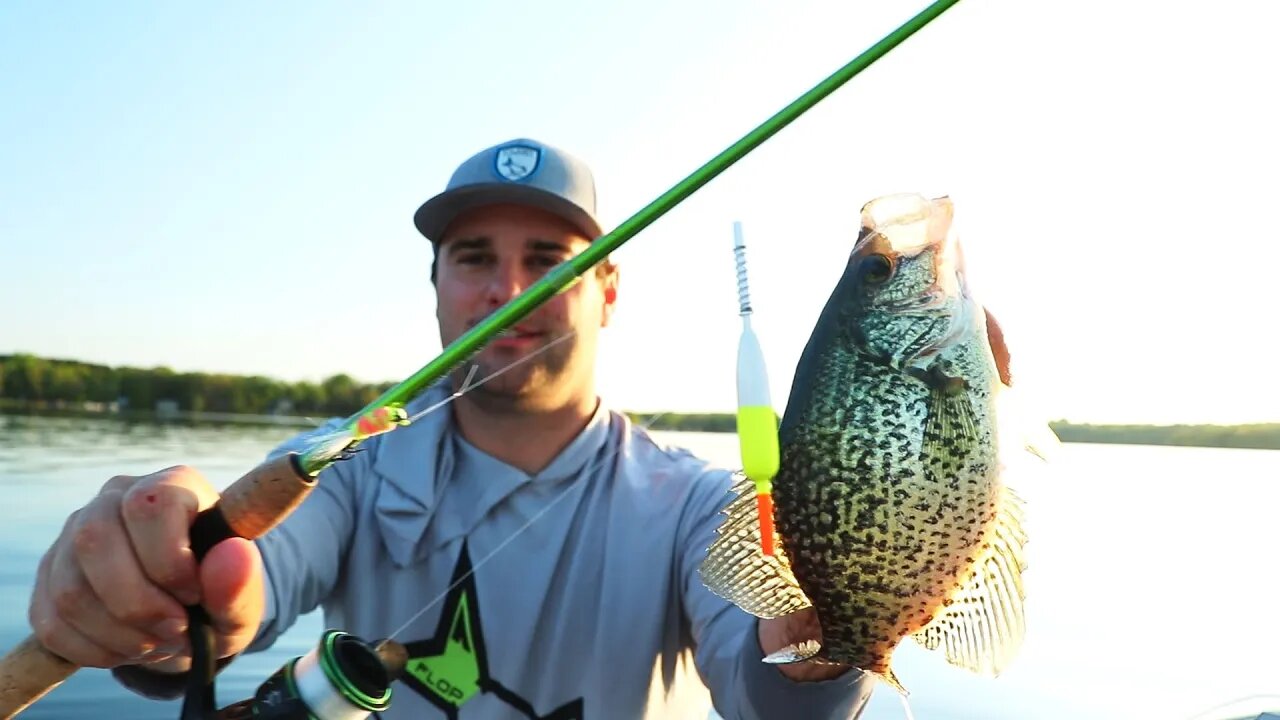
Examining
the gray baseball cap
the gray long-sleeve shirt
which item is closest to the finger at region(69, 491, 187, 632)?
the gray long-sleeve shirt

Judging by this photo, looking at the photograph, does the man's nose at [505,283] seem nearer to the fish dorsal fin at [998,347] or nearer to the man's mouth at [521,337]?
the man's mouth at [521,337]

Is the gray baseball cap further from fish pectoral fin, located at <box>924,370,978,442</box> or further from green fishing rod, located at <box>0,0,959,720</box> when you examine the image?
fish pectoral fin, located at <box>924,370,978,442</box>

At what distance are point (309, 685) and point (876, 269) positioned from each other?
1.21m

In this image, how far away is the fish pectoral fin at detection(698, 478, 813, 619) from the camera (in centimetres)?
162

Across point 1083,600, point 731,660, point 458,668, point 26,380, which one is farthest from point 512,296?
point 26,380

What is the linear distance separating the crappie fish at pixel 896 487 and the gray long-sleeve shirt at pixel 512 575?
3.73 feet

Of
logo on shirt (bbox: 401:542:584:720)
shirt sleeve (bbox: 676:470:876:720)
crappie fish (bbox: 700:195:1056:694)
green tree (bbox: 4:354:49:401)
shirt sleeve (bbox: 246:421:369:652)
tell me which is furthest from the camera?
green tree (bbox: 4:354:49:401)

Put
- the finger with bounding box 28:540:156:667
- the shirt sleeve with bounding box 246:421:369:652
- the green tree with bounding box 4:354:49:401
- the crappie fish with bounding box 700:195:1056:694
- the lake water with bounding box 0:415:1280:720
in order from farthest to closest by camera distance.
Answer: the green tree with bounding box 4:354:49:401 → the lake water with bounding box 0:415:1280:720 → the shirt sleeve with bounding box 246:421:369:652 → the finger with bounding box 28:540:156:667 → the crappie fish with bounding box 700:195:1056:694

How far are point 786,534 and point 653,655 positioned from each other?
145cm

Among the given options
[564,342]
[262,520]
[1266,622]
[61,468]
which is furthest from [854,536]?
[61,468]

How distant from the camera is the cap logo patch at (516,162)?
10.5ft

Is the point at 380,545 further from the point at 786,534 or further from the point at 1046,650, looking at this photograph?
the point at 1046,650

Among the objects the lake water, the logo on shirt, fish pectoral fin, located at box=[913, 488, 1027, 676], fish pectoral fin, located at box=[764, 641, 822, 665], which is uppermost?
fish pectoral fin, located at box=[913, 488, 1027, 676]

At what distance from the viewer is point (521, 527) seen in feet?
9.94
